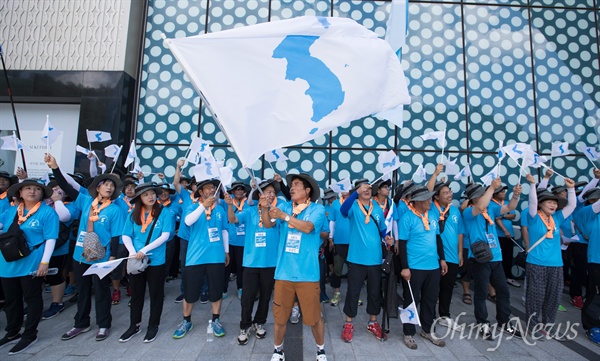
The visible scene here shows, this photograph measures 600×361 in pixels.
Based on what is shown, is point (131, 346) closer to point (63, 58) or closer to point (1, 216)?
point (1, 216)

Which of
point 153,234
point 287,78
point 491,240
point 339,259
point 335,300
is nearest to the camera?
point 287,78

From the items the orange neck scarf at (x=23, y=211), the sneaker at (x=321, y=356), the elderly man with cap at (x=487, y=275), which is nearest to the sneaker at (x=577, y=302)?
the elderly man with cap at (x=487, y=275)

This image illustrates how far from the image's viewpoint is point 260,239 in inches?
175

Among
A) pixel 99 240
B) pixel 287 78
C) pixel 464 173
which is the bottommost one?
pixel 99 240

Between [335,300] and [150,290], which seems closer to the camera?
[150,290]

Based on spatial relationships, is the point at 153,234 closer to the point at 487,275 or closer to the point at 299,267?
the point at 299,267

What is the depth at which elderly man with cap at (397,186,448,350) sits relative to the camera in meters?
4.39

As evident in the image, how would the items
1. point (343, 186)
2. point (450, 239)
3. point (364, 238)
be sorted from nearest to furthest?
point (364, 238) < point (450, 239) < point (343, 186)

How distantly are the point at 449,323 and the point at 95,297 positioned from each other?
202 inches

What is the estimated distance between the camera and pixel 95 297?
4504 mm

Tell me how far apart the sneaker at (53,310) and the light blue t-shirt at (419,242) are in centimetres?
553

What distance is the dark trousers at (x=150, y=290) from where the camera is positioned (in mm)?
4391

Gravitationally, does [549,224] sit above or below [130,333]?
above

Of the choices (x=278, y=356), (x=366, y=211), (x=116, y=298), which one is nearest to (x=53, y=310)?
(x=116, y=298)
